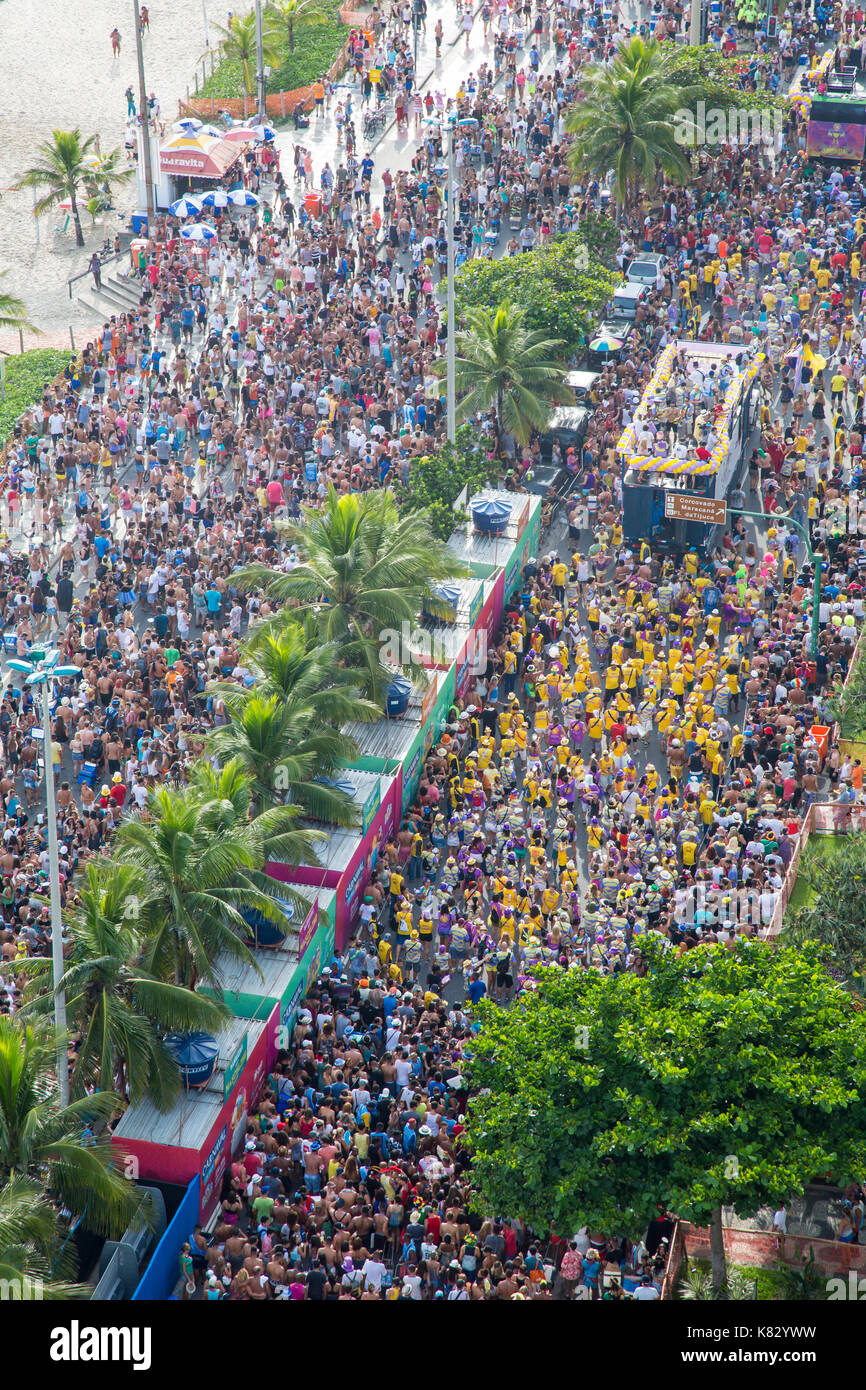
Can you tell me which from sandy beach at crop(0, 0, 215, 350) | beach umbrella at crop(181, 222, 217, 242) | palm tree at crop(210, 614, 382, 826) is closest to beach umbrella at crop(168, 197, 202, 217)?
beach umbrella at crop(181, 222, 217, 242)

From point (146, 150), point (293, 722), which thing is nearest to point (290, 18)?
point (146, 150)

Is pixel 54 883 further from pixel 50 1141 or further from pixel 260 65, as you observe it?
pixel 260 65

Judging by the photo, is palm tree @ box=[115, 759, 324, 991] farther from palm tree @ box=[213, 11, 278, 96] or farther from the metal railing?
palm tree @ box=[213, 11, 278, 96]

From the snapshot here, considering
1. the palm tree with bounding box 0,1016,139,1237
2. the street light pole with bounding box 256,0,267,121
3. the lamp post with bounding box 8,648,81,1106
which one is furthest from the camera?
the street light pole with bounding box 256,0,267,121

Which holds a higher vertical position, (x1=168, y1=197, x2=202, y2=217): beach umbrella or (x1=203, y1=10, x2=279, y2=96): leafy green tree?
(x1=203, y1=10, x2=279, y2=96): leafy green tree

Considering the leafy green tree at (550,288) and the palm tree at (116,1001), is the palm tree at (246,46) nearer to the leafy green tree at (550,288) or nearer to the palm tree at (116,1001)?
the leafy green tree at (550,288)
